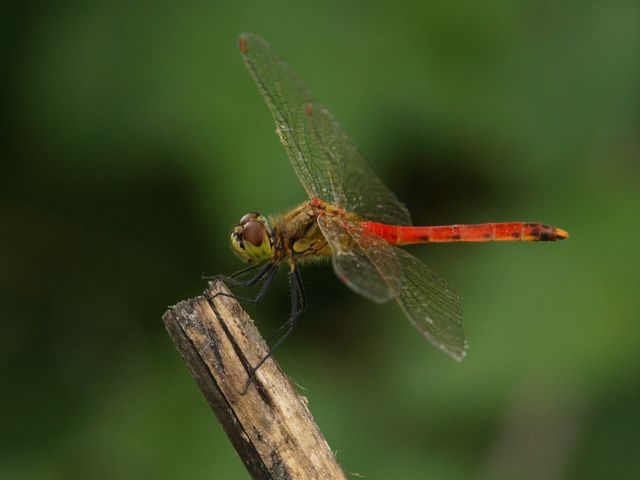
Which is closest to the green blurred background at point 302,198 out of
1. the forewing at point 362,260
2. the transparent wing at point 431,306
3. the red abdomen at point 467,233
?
the red abdomen at point 467,233

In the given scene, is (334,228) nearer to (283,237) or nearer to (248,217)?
(283,237)

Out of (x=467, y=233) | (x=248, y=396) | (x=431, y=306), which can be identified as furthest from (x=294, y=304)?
(x=248, y=396)

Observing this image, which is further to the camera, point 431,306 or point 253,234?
point 253,234

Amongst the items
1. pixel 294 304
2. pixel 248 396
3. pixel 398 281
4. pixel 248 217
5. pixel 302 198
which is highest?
pixel 302 198

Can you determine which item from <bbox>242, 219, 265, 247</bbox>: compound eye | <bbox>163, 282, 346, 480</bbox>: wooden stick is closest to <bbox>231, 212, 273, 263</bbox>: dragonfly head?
<bbox>242, 219, 265, 247</bbox>: compound eye

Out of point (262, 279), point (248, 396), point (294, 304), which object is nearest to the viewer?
point (248, 396)

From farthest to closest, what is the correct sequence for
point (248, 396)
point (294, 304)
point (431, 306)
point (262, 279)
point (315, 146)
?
point (315, 146)
point (262, 279)
point (294, 304)
point (431, 306)
point (248, 396)

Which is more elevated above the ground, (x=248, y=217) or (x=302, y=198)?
(x=302, y=198)

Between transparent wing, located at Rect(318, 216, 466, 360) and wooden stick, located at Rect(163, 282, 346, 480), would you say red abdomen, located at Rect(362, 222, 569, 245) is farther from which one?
wooden stick, located at Rect(163, 282, 346, 480)
